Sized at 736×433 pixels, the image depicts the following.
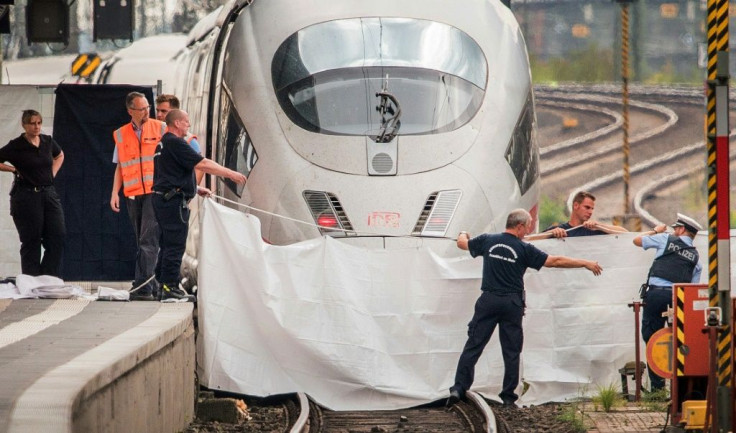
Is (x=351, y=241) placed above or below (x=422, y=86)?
below

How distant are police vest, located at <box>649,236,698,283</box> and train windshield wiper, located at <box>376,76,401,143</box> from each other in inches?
114

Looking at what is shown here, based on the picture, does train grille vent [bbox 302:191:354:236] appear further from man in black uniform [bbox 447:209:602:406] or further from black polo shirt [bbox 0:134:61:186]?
black polo shirt [bbox 0:134:61:186]

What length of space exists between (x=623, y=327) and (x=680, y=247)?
0.97 metres

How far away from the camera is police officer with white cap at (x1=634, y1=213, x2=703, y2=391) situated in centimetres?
1414

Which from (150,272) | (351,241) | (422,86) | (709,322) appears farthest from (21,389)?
(422,86)

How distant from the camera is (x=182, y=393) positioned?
11797 millimetres

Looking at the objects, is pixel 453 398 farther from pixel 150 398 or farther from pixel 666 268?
pixel 150 398

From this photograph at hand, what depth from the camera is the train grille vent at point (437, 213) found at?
15039 mm

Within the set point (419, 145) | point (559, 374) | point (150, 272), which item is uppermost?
point (419, 145)

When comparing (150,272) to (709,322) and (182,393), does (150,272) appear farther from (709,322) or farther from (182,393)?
(709,322)

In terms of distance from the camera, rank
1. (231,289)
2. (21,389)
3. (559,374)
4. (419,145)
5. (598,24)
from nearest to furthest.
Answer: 1. (21,389)
2. (231,289)
3. (559,374)
4. (419,145)
5. (598,24)

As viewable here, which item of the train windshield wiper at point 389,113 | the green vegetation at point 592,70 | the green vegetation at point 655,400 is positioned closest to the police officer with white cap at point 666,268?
the green vegetation at point 655,400

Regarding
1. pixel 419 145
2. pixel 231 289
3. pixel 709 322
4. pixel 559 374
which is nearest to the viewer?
pixel 709 322

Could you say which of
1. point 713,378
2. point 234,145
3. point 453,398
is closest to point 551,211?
point 234,145
